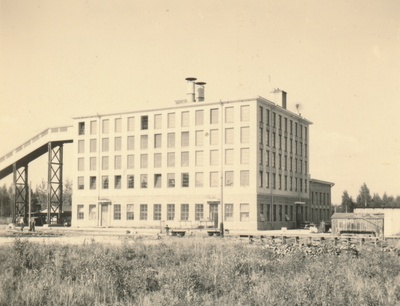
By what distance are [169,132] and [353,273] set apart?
120ft

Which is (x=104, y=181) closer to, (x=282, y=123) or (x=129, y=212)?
(x=129, y=212)

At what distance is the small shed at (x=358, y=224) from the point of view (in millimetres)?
34562

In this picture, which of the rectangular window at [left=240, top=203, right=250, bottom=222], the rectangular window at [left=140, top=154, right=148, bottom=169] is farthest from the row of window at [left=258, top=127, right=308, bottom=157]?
the rectangular window at [left=140, top=154, right=148, bottom=169]

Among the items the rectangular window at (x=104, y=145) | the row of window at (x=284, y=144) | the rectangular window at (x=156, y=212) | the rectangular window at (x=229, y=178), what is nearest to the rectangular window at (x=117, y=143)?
the rectangular window at (x=104, y=145)

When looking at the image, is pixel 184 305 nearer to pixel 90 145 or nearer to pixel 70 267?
pixel 70 267

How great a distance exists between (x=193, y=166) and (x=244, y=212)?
7.00m

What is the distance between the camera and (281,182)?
5288 centimetres

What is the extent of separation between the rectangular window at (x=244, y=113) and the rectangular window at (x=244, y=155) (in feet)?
9.71

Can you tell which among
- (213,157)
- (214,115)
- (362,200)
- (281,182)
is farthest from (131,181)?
(362,200)

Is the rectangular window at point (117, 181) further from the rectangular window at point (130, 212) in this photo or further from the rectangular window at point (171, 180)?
the rectangular window at point (171, 180)

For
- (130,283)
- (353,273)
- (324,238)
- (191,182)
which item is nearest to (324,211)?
(191,182)

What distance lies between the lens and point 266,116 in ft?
163

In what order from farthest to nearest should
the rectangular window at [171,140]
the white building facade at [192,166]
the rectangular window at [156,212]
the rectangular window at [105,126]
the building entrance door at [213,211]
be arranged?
the rectangular window at [105,126], the rectangular window at [171,140], the rectangular window at [156,212], the building entrance door at [213,211], the white building facade at [192,166]

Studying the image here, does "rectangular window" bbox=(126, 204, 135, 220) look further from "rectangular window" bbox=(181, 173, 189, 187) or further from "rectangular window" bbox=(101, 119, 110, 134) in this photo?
"rectangular window" bbox=(101, 119, 110, 134)
